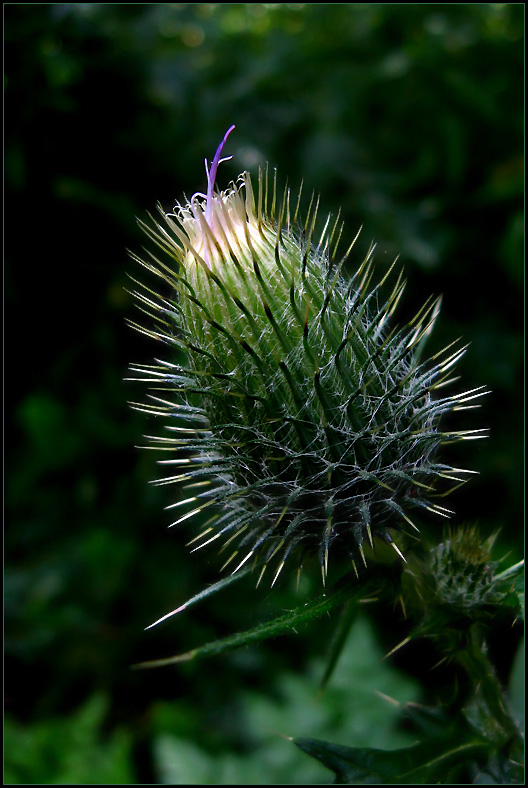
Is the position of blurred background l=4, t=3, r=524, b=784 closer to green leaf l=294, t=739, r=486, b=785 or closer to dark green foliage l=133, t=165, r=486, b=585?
green leaf l=294, t=739, r=486, b=785

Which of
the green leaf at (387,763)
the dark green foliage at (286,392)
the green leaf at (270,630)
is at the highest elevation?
the dark green foliage at (286,392)

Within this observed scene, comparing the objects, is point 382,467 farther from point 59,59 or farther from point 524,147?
point 59,59

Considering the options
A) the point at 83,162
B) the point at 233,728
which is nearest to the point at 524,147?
the point at 83,162

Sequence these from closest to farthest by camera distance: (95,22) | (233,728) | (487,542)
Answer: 1. (487,542)
2. (233,728)
3. (95,22)

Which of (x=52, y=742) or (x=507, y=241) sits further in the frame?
(x=507, y=241)

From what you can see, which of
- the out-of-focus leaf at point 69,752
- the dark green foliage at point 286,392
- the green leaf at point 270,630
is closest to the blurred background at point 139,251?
the out-of-focus leaf at point 69,752

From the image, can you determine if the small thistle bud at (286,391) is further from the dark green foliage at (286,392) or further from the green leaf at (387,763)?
the green leaf at (387,763)
